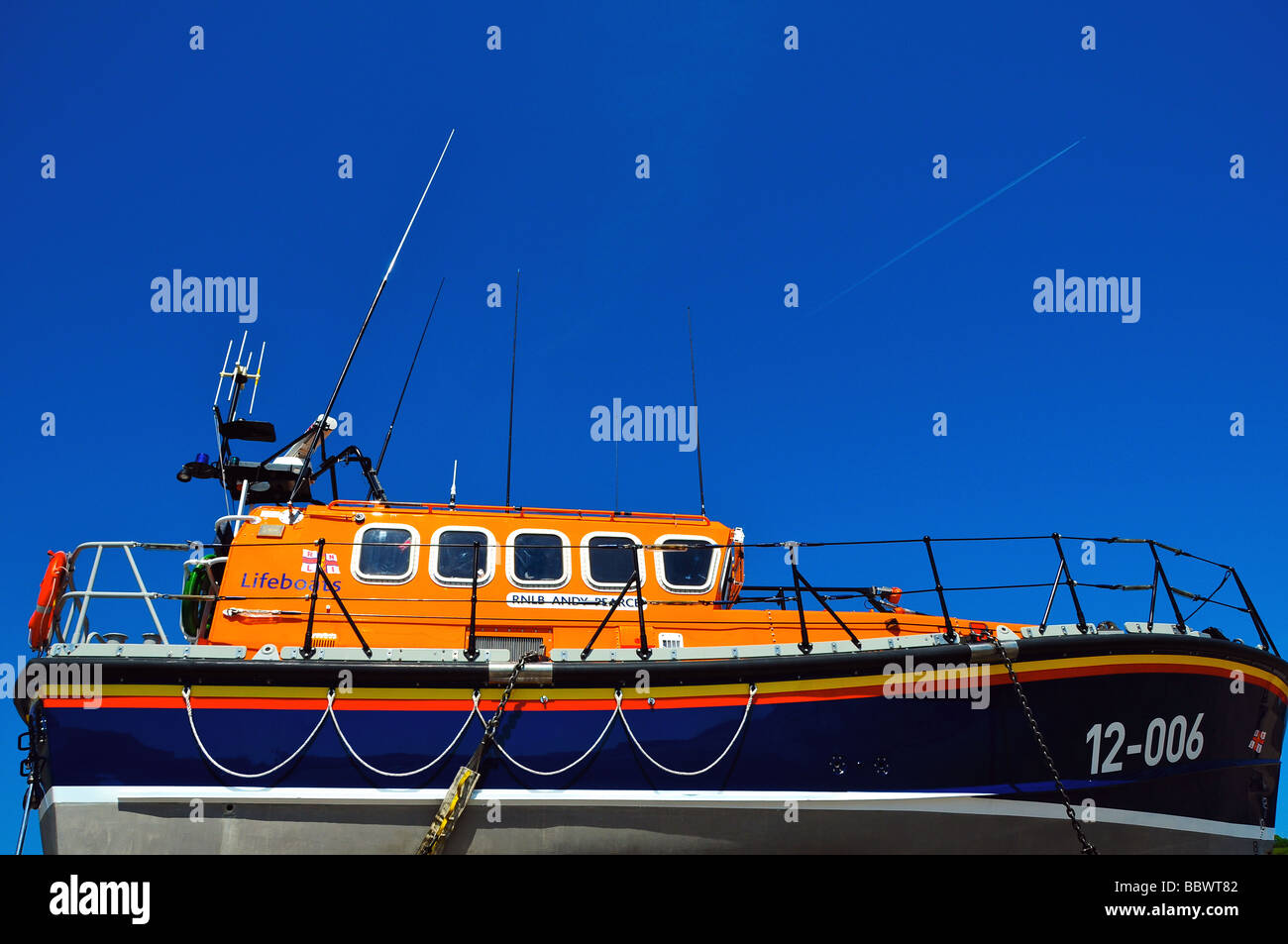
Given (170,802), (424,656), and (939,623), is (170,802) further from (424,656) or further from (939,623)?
(939,623)

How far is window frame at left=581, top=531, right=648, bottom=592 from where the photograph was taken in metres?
8.80

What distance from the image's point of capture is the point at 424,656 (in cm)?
754

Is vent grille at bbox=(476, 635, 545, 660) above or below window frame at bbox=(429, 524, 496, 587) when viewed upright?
below

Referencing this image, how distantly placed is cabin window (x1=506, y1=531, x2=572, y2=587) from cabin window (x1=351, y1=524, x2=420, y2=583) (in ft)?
3.18

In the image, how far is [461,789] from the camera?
24.0 feet

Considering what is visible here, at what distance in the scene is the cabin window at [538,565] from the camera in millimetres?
8750

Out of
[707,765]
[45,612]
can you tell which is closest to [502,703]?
[707,765]

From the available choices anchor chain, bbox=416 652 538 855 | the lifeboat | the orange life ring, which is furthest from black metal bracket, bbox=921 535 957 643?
the orange life ring

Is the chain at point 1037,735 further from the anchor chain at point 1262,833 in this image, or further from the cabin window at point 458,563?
the cabin window at point 458,563

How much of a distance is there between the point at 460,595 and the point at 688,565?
2276mm

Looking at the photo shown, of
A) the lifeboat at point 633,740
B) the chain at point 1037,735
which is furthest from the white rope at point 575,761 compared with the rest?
the chain at point 1037,735

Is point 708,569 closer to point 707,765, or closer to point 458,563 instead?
point 707,765

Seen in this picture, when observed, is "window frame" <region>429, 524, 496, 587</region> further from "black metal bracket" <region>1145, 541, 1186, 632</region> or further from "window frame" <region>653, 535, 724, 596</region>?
"black metal bracket" <region>1145, 541, 1186, 632</region>
